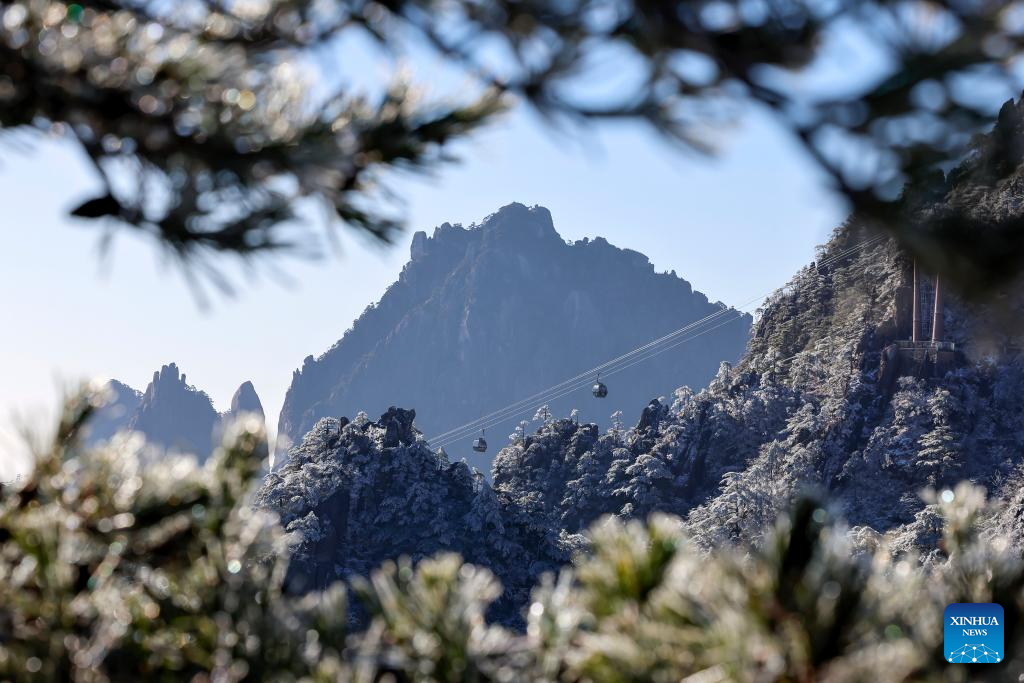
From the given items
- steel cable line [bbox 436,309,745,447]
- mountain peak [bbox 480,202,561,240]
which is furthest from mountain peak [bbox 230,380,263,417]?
mountain peak [bbox 480,202,561,240]

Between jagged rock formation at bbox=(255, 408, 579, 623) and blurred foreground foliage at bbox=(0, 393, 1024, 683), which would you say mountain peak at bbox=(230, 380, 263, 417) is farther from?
blurred foreground foliage at bbox=(0, 393, 1024, 683)

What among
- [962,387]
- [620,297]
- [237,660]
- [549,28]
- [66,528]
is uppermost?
[549,28]

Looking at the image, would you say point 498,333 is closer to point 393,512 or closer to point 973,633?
point 393,512

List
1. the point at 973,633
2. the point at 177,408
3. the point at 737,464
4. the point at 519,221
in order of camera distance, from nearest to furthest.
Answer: the point at 973,633 → the point at 737,464 → the point at 177,408 → the point at 519,221

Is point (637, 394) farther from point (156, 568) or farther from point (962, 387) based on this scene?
point (156, 568)

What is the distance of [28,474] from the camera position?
1.82 metres

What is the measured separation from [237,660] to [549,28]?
164 centimetres

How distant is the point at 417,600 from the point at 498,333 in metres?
154

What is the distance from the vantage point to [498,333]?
510ft

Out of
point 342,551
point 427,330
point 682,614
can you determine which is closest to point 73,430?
point 682,614

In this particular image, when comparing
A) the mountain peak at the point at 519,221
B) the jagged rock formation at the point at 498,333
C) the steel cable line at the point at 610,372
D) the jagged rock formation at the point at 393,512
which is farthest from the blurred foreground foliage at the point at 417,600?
the mountain peak at the point at 519,221

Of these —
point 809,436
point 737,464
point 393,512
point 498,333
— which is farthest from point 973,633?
point 498,333

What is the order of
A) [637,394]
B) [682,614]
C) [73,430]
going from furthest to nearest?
[637,394] < [73,430] < [682,614]

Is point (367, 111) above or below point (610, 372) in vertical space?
above
